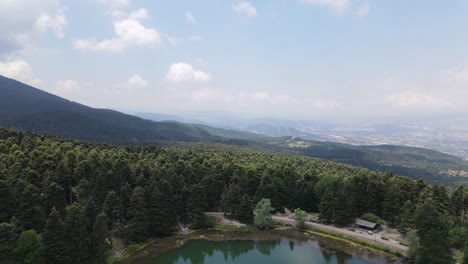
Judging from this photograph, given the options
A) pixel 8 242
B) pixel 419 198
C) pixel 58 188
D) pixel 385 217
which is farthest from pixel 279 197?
pixel 8 242

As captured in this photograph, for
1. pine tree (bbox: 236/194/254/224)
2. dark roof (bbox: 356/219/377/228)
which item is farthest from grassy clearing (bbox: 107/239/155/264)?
dark roof (bbox: 356/219/377/228)

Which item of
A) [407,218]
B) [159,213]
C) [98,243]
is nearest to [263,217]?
[159,213]

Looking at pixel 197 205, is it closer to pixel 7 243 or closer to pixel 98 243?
pixel 98 243

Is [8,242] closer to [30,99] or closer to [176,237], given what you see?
[176,237]

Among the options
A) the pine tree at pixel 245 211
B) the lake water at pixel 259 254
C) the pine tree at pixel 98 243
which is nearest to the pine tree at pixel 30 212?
the pine tree at pixel 98 243

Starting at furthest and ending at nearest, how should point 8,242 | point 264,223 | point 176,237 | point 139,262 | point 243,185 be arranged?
point 243,185, point 264,223, point 176,237, point 139,262, point 8,242
